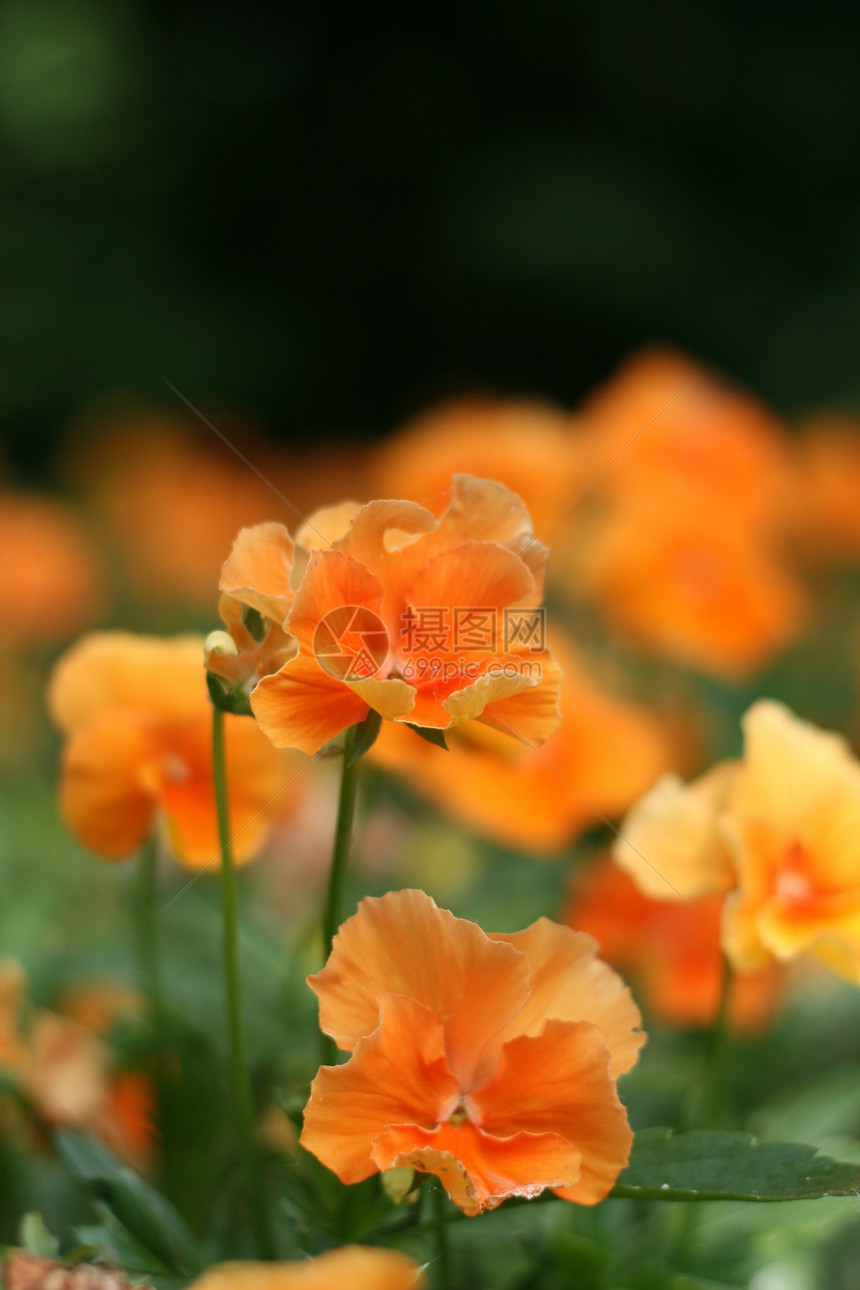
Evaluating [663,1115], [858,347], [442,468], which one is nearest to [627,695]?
[442,468]

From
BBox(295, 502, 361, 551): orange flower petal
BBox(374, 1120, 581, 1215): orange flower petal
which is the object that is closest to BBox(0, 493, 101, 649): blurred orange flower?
BBox(295, 502, 361, 551): orange flower petal

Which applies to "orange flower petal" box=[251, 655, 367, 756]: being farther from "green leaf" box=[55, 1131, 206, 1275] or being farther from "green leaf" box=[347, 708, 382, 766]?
"green leaf" box=[55, 1131, 206, 1275]

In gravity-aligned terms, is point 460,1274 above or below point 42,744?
above

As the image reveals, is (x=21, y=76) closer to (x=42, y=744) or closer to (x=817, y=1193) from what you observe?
(x=42, y=744)

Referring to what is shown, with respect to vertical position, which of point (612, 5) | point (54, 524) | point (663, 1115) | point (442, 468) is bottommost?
point (54, 524)

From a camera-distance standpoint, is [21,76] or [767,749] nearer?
[767,749]

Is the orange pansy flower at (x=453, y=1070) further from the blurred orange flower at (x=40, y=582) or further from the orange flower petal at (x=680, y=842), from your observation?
the blurred orange flower at (x=40, y=582)
